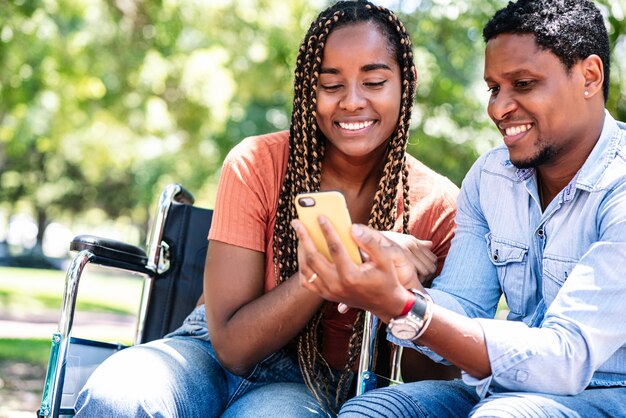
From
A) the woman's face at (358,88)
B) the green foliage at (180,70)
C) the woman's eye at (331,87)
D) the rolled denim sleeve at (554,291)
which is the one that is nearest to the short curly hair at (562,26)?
the rolled denim sleeve at (554,291)

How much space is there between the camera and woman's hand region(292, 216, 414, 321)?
6.27 feet

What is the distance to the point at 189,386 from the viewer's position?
255 cm

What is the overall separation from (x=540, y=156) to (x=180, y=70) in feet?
25.9

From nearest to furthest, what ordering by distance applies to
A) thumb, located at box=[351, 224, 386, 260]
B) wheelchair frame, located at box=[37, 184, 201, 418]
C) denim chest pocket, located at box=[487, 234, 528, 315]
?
thumb, located at box=[351, 224, 386, 260] → denim chest pocket, located at box=[487, 234, 528, 315] → wheelchair frame, located at box=[37, 184, 201, 418]

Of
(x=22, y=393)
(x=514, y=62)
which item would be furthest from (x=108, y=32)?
(x=514, y=62)

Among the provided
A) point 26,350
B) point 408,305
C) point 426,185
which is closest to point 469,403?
point 408,305

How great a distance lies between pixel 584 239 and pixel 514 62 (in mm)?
541

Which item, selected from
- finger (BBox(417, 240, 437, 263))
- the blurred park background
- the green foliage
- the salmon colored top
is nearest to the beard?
finger (BBox(417, 240, 437, 263))

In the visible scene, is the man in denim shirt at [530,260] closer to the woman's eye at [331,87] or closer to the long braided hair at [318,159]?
the long braided hair at [318,159]

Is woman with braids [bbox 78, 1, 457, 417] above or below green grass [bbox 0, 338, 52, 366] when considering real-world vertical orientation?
Result: above

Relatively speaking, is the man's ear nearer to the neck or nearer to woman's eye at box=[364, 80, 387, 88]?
the neck

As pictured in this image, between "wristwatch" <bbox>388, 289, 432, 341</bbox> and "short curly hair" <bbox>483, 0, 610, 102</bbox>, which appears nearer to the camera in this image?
"wristwatch" <bbox>388, 289, 432, 341</bbox>

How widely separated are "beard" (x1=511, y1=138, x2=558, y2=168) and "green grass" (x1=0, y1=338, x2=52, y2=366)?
21.3ft

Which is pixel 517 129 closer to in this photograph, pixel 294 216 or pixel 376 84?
pixel 376 84
